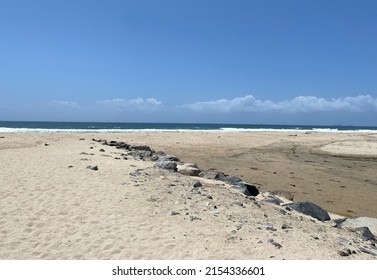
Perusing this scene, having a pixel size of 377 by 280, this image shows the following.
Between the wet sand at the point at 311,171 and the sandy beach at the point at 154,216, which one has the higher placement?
the sandy beach at the point at 154,216

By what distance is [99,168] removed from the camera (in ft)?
42.9

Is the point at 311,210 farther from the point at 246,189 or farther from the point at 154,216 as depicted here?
the point at 154,216

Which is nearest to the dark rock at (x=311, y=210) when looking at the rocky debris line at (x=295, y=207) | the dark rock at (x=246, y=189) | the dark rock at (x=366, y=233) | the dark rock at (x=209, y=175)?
the rocky debris line at (x=295, y=207)

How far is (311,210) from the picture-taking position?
912cm

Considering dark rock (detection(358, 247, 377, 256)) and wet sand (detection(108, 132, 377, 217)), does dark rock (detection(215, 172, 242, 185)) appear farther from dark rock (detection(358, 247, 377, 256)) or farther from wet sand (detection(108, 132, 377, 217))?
dark rock (detection(358, 247, 377, 256))

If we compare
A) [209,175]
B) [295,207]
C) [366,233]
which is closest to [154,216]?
[295,207]

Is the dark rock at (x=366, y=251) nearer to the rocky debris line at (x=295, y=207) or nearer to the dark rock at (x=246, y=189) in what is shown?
the rocky debris line at (x=295, y=207)

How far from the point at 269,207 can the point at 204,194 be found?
1.71m

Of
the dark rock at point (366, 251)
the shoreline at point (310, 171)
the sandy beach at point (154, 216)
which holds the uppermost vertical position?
the sandy beach at point (154, 216)

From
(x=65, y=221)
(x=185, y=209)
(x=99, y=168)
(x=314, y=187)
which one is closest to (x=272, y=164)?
(x=314, y=187)

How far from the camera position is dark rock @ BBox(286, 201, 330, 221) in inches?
351

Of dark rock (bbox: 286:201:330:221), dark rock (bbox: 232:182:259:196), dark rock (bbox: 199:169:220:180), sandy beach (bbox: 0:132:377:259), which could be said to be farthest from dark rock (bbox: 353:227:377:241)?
dark rock (bbox: 199:169:220:180)

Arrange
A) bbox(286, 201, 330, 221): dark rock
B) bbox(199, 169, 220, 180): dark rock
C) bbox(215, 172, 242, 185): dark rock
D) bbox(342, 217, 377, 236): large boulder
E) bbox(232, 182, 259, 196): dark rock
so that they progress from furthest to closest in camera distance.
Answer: bbox(199, 169, 220, 180): dark rock, bbox(215, 172, 242, 185): dark rock, bbox(232, 182, 259, 196): dark rock, bbox(286, 201, 330, 221): dark rock, bbox(342, 217, 377, 236): large boulder

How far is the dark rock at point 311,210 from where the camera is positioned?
8906 millimetres
